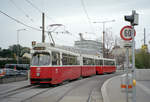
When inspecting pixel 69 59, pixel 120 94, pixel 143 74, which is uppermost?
pixel 69 59

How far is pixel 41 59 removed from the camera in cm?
1515

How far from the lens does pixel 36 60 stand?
598 inches

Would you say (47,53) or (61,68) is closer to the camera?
(47,53)

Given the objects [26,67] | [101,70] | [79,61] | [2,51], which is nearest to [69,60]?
[79,61]

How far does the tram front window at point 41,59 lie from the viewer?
1499cm

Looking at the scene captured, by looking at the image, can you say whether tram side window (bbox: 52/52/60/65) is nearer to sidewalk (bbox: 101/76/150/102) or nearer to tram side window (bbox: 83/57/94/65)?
sidewalk (bbox: 101/76/150/102)

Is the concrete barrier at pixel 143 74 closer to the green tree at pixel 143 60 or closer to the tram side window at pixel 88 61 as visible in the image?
the tram side window at pixel 88 61

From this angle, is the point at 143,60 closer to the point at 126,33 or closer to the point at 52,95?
the point at 52,95

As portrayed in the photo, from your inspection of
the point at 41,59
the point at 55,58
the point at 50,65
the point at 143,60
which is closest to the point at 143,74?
the point at 55,58

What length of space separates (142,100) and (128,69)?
2745 millimetres

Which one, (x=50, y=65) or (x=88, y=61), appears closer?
(x=50, y=65)

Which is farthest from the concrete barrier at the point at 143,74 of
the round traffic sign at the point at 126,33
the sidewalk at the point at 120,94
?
the round traffic sign at the point at 126,33

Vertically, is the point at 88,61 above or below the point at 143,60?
below

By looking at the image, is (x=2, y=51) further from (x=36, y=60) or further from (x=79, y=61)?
(x=36, y=60)
